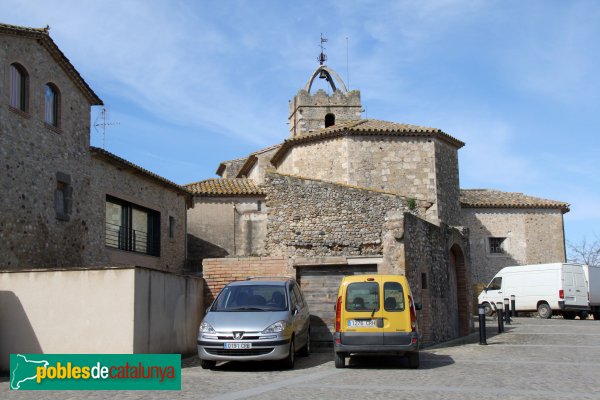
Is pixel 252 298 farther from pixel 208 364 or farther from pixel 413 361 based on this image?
pixel 413 361

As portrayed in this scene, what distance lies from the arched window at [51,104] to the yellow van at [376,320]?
10386 millimetres

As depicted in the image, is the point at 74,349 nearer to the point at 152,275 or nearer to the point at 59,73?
the point at 152,275

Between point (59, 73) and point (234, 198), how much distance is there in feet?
43.7

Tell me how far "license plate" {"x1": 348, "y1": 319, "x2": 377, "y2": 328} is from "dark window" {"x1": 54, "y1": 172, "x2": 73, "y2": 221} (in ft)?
32.7

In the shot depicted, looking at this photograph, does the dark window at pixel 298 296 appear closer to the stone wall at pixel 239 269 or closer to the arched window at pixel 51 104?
the stone wall at pixel 239 269

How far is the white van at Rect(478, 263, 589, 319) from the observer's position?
2694 centimetres

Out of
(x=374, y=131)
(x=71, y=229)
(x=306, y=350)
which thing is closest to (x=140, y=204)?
(x=71, y=229)

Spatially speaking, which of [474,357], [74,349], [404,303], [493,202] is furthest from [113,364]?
[493,202]

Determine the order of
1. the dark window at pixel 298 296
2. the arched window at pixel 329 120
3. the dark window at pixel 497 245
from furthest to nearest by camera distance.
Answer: the arched window at pixel 329 120 < the dark window at pixel 497 245 < the dark window at pixel 298 296

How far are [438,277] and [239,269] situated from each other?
5.58 m

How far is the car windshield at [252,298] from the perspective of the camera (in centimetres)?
1294

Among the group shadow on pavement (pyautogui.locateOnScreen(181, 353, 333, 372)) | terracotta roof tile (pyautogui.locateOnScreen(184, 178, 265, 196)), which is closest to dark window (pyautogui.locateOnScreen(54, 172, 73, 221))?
shadow on pavement (pyautogui.locateOnScreen(181, 353, 333, 372))

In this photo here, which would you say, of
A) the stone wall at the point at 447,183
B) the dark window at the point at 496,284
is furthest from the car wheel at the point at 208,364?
the stone wall at the point at 447,183

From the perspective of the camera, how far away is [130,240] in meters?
23.4
